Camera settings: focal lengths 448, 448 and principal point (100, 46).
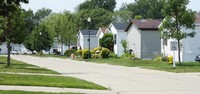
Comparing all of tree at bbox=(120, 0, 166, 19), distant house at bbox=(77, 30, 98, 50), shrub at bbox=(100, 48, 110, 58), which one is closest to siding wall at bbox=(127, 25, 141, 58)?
shrub at bbox=(100, 48, 110, 58)

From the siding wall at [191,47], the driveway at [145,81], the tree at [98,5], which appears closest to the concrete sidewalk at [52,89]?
the driveway at [145,81]

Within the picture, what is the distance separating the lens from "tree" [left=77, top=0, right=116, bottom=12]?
15764cm

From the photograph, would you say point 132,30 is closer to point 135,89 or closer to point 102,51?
point 102,51

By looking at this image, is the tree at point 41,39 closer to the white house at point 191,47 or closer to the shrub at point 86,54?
the shrub at point 86,54

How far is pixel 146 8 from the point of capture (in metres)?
153

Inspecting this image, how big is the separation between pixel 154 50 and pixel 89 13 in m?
78.9

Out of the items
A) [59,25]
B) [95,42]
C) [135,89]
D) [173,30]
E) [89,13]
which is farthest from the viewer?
[89,13]

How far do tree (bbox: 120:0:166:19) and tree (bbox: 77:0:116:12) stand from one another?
656 centimetres

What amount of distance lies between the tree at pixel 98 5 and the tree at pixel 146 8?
6.56m

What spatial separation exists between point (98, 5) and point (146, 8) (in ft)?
61.1

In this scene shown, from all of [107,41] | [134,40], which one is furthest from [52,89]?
[107,41]

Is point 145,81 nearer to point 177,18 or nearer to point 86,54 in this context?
point 177,18

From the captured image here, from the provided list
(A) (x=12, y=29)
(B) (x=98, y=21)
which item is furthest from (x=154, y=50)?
(B) (x=98, y=21)

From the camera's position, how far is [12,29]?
116ft
